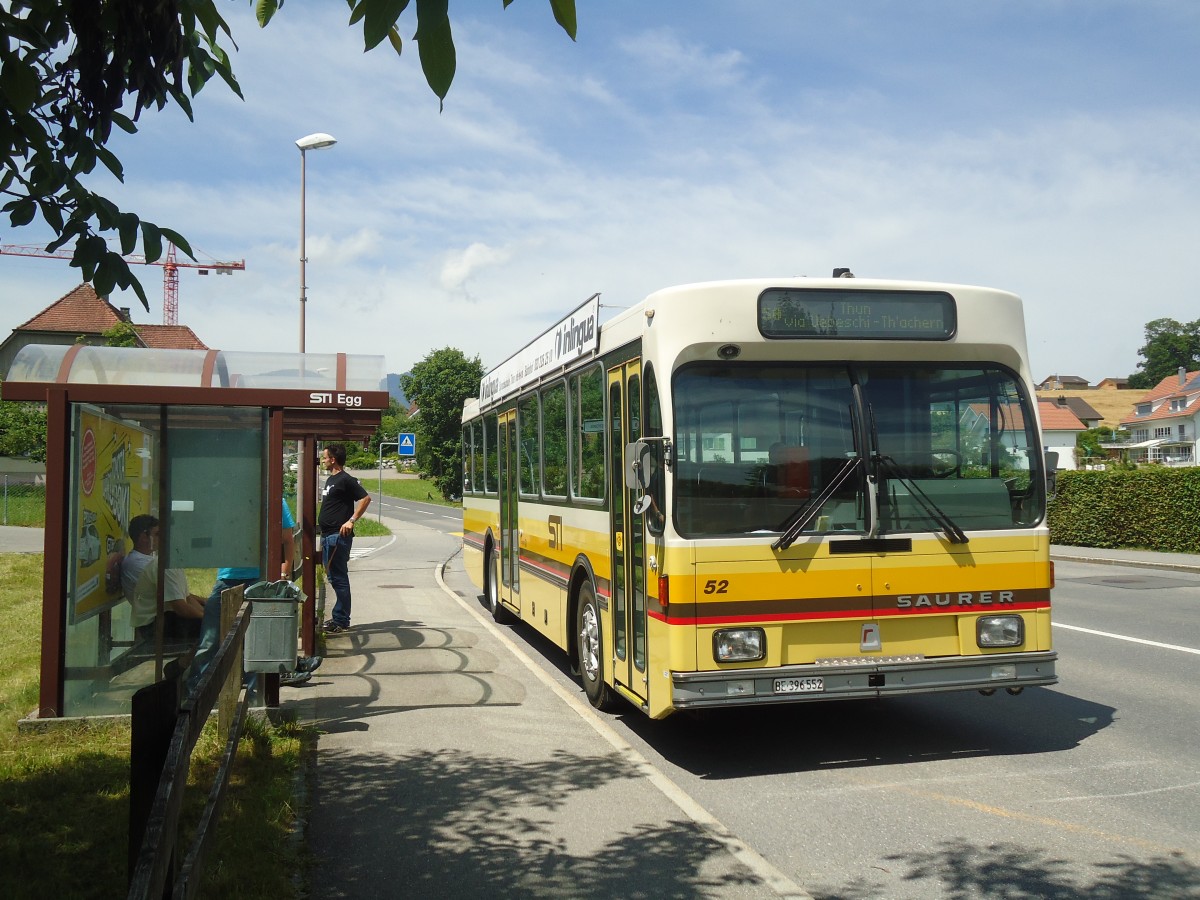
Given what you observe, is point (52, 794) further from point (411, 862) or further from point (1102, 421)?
point (1102, 421)


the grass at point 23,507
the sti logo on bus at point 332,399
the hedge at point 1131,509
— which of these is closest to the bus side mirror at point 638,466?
the sti logo on bus at point 332,399

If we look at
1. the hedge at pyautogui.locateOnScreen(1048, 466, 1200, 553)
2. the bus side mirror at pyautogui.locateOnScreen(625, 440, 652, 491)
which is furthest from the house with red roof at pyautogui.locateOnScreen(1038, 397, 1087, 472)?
the bus side mirror at pyautogui.locateOnScreen(625, 440, 652, 491)

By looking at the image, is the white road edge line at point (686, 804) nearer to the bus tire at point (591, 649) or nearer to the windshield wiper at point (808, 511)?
the bus tire at point (591, 649)

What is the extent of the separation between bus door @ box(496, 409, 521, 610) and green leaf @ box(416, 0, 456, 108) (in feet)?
31.4

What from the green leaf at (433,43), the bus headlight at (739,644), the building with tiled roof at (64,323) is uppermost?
the building with tiled roof at (64,323)

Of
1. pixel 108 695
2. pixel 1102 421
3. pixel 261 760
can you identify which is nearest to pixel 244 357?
pixel 108 695

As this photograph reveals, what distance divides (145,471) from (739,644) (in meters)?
5.32

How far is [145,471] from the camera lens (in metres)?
9.25

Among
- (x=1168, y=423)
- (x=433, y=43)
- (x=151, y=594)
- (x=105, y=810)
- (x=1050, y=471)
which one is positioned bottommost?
(x=105, y=810)

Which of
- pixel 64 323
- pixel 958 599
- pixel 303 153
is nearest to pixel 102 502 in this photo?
pixel 958 599

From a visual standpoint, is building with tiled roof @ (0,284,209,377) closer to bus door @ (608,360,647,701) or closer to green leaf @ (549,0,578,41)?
bus door @ (608,360,647,701)

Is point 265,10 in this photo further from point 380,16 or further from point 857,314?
point 857,314

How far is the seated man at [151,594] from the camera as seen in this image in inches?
338

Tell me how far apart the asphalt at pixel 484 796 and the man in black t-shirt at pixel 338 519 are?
171 centimetres
